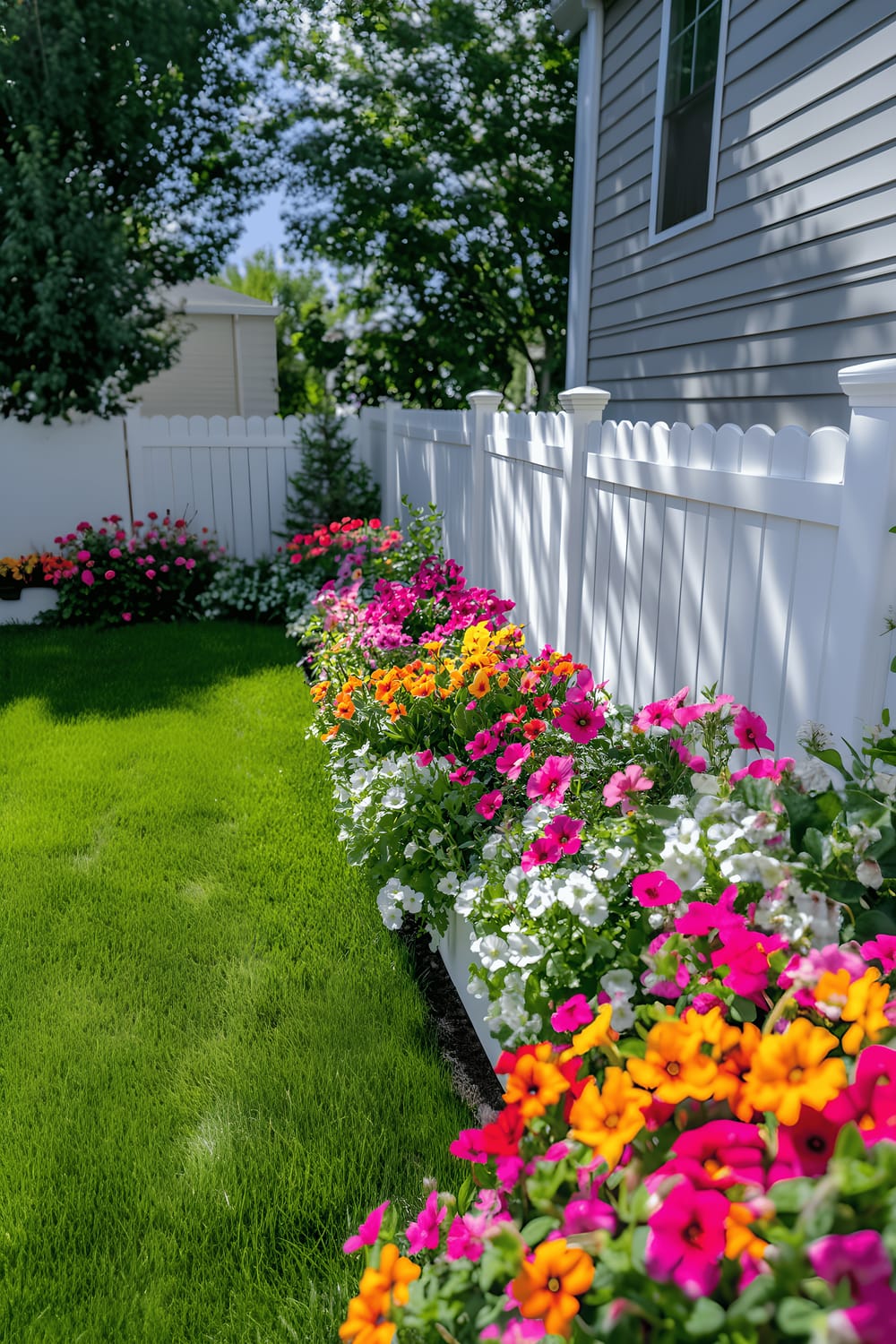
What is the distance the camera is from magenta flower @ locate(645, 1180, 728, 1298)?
0.99 metres

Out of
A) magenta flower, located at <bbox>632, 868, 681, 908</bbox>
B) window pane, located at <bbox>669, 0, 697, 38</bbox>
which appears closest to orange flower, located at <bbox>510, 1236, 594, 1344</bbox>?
magenta flower, located at <bbox>632, 868, 681, 908</bbox>

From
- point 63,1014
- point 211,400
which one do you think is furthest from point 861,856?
point 211,400

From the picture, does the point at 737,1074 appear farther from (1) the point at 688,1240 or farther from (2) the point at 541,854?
(2) the point at 541,854

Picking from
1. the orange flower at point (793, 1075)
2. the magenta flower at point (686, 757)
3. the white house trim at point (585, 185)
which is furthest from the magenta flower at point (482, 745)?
the white house trim at point (585, 185)

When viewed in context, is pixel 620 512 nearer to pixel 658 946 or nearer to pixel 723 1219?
pixel 658 946

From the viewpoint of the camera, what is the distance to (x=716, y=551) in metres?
2.38

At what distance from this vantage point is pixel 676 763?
7.70 feet

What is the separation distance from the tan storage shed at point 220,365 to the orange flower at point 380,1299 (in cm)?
1653

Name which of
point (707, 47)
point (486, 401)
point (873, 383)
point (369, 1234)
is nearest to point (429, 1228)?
point (369, 1234)

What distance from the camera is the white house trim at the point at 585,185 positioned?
6.49m

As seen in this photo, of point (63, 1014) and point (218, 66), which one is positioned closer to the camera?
point (63, 1014)

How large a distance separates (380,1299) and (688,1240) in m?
0.43

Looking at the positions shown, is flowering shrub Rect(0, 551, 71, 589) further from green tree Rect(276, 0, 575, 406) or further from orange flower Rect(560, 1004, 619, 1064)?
green tree Rect(276, 0, 575, 406)

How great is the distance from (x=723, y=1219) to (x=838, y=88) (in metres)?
4.21
